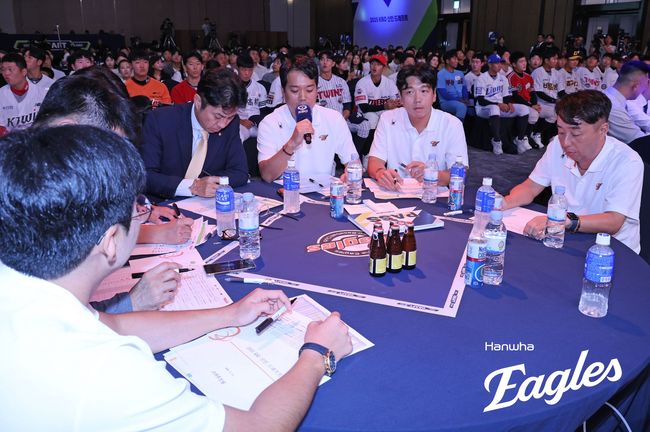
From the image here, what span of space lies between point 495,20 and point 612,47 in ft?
12.8

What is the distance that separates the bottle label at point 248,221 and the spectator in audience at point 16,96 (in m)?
4.41

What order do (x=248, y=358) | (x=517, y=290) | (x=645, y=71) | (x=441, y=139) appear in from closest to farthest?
(x=248, y=358), (x=517, y=290), (x=441, y=139), (x=645, y=71)

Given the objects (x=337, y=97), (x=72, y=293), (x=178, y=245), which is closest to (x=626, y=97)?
(x=337, y=97)

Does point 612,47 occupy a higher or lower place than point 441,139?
higher

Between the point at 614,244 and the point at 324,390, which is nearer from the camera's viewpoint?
the point at 324,390

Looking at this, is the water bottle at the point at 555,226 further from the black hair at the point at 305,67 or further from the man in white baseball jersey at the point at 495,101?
the man in white baseball jersey at the point at 495,101

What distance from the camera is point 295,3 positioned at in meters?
21.5

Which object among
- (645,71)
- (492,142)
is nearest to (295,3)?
(492,142)

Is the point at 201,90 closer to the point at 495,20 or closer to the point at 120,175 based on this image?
the point at 120,175

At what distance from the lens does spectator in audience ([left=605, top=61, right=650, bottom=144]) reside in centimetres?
543

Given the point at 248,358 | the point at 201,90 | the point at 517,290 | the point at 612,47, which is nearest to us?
the point at 248,358

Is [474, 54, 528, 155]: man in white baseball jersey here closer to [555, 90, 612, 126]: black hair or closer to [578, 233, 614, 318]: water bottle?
[555, 90, 612, 126]: black hair

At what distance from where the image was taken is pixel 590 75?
992 centimetres

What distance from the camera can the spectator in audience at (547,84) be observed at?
8758 mm
